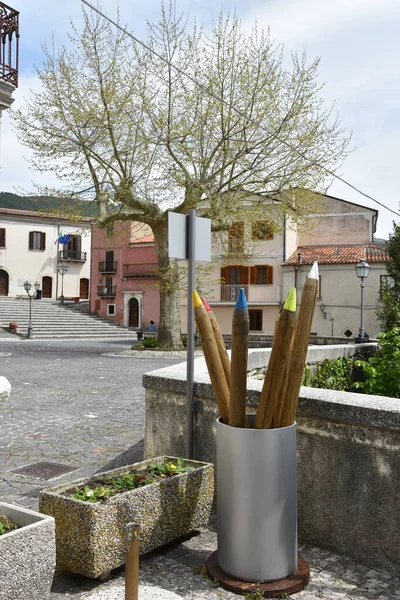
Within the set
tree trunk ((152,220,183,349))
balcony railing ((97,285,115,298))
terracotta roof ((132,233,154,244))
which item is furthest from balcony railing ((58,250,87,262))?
tree trunk ((152,220,183,349))

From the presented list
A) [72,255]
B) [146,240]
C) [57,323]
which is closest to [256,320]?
[146,240]

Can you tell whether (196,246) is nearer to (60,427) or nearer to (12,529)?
(12,529)

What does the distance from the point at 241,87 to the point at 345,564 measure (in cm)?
1903

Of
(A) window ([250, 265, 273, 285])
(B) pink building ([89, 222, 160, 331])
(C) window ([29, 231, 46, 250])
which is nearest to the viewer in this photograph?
(A) window ([250, 265, 273, 285])

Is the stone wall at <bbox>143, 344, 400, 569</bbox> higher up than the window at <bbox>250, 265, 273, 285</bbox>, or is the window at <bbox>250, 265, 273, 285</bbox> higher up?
the window at <bbox>250, 265, 273, 285</bbox>

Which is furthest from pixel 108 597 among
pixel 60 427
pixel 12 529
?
pixel 60 427

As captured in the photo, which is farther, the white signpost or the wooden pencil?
the white signpost

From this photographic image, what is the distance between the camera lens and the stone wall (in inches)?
134

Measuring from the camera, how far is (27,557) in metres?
2.70

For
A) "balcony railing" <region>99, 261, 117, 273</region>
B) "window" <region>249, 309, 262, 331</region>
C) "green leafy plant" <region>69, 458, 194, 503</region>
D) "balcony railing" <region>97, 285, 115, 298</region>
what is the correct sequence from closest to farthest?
1. "green leafy plant" <region>69, 458, 194, 503</region>
2. "window" <region>249, 309, 262, 331</region>
3. "balcony railing" <region>97, 285, 115, 298</region>
4. "balcony railing" <region>99, 261, 117, 273</region>

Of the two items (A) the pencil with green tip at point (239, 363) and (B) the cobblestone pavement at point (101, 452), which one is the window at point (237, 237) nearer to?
(B) the cobblestone pavement at point (101, 452)

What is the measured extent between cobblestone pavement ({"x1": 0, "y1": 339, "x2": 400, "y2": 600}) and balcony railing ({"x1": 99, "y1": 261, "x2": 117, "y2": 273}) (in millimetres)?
27792

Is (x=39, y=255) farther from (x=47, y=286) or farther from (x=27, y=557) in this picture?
(x=27, y=557)

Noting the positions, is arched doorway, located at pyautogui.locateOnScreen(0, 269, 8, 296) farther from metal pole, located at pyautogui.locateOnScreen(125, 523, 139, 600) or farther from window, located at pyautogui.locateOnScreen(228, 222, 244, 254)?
metal pole, located at pyautogui.locateOnScreen(125, 523, 139, 600)
